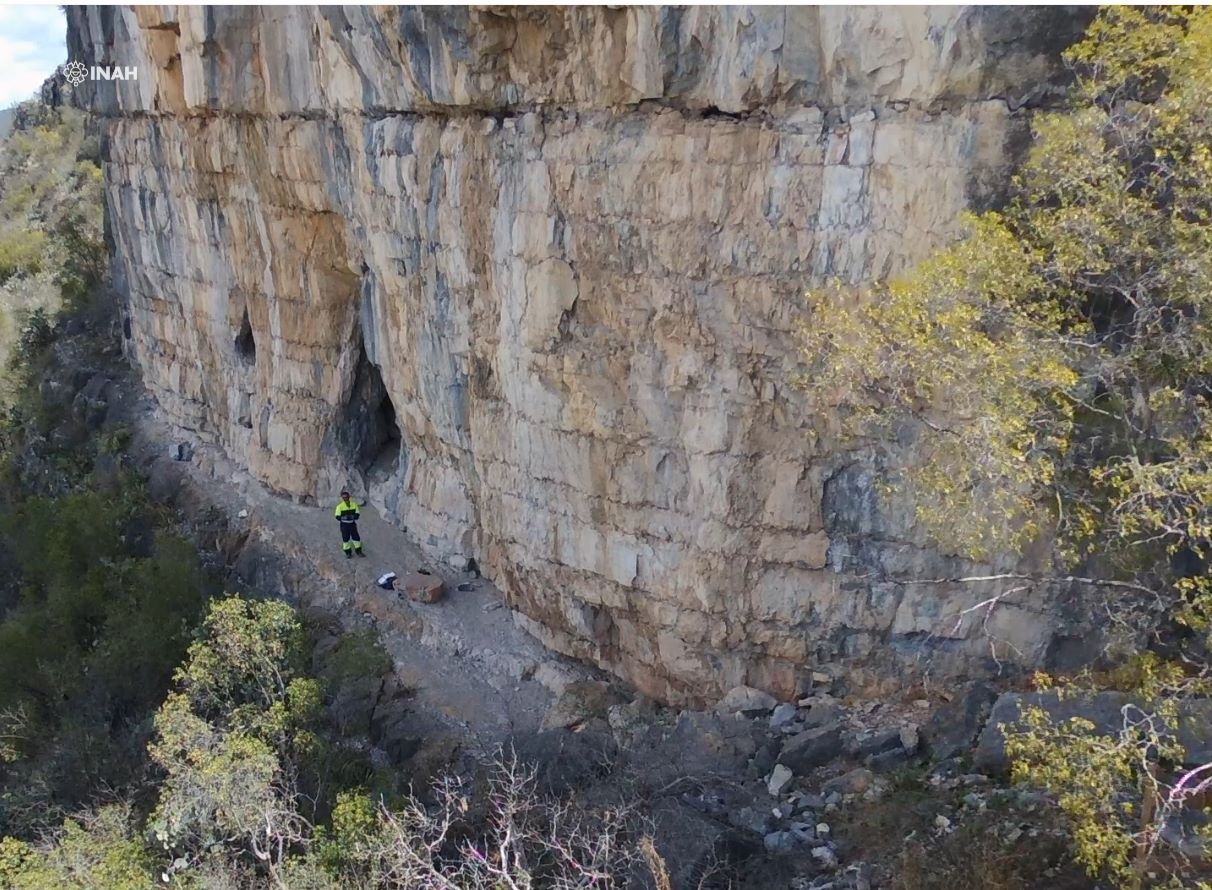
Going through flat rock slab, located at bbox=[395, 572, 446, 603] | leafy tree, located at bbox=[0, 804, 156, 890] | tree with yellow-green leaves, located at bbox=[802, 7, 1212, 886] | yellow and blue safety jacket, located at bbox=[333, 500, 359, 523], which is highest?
tree with yellow-green leaves, located at bbox=[802, 7, 1212, 886]

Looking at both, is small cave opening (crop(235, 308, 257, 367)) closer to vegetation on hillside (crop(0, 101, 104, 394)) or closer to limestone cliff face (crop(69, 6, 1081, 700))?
limestone cliff face (crop(69, 6, 1081, 700))

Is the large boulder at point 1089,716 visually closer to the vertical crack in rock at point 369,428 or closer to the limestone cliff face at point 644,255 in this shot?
the limestone cliff face at point 644,255

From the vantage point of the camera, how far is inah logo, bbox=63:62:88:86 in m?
19.8

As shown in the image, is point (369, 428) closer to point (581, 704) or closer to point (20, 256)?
point (581, 704)

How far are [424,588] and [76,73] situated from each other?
528 inches

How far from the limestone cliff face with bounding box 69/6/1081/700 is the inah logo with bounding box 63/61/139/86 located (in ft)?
10.4

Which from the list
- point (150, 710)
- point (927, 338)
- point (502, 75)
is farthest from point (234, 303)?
point (927, 338)

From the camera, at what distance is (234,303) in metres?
17.1

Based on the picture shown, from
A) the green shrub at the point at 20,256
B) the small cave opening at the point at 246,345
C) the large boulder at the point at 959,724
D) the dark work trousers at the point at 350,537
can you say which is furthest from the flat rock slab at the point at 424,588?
the green shrub at the point at 20,256

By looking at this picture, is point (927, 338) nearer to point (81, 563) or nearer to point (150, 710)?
point (150, 710)

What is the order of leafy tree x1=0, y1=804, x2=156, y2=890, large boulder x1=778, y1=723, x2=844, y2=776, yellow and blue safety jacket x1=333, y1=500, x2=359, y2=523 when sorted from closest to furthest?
large boulder x1=778, y1=723, x2=844, y2=776
leafy tree x1=0, y1=804, x2=156, y2=890
yellow and blue safety jacket x1=333, y1=500, x2=359, y2=523

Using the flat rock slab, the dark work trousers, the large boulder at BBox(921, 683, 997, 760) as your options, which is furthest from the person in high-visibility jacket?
the large boulder at BBox(921, 683, 997, 760)

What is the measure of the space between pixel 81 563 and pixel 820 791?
12.7 m

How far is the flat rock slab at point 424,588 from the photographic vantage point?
13422mm
